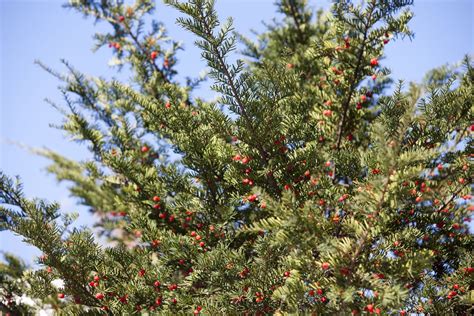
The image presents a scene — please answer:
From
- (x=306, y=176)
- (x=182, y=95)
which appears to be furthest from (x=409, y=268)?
(x=182, y=95)

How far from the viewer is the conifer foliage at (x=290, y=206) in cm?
239

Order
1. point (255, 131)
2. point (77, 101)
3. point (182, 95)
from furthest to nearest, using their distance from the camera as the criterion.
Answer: point (77, 101)
point (182, 95)
point (255, 131)

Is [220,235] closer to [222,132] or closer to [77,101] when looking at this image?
[222,132]

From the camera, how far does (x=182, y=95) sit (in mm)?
5023

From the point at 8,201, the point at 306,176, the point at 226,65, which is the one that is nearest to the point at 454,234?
the point at 306,176

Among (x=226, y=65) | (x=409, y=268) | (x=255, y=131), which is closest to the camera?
(x=409, y=268)

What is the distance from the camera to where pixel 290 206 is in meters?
2.26

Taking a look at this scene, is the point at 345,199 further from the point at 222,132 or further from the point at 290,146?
the point at 222,132

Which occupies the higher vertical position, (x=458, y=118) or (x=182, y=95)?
(x=182, y=95)

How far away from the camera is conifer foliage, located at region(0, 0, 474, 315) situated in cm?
239

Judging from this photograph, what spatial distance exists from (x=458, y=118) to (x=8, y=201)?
4.16 meters

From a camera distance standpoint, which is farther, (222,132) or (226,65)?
(222,132)

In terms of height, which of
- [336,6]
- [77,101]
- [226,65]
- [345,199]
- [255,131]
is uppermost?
[77,101]

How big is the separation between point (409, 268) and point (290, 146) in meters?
1.52
